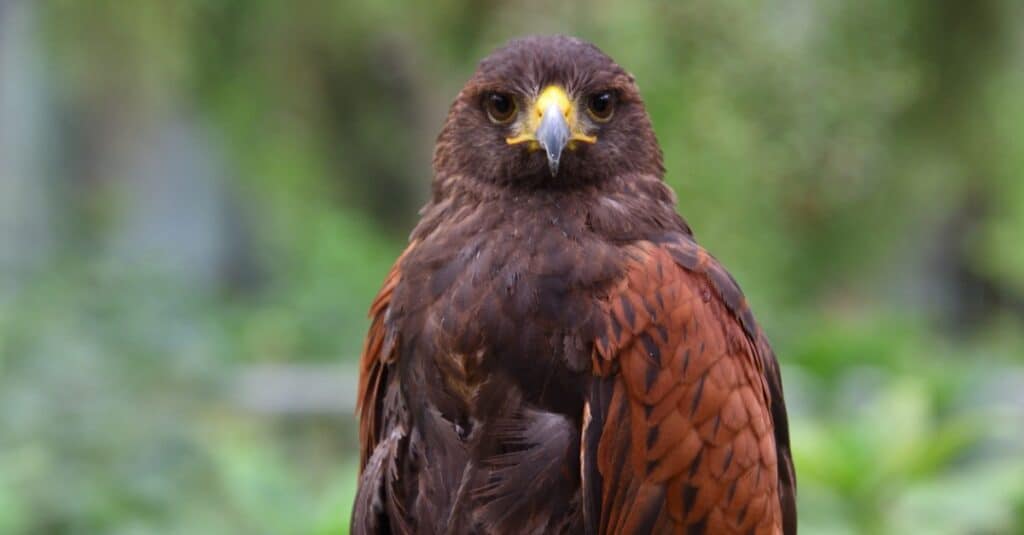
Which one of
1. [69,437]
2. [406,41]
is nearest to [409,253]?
[69,437]

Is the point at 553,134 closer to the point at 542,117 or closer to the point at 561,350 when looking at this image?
the point at 542,117

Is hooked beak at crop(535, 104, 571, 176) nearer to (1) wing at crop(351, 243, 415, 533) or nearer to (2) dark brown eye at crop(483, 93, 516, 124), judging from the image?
(2) dark brown eye at crop(483, 93, 516, 124)

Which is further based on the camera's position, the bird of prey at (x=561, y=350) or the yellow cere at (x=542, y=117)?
the yellow cere at (x=542, y=117)

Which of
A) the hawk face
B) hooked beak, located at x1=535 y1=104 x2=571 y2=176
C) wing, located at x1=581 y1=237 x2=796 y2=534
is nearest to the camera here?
wing, located at x1=581 y1=237 x2=796 y2=534

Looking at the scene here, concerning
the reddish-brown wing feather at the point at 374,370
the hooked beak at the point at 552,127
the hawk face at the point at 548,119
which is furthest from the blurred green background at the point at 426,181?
the reddish-brown wing feather at the point at 374,370

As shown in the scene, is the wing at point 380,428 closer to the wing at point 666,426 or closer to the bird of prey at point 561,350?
the bird of prey at point 561,350

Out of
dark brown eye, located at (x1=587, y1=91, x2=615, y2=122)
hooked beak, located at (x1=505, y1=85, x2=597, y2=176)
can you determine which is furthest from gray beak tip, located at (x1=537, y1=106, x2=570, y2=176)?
dark brown eye, located at (x1=587, y1=91, x2=615, y2=122)

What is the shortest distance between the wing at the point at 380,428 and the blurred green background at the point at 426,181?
162cm

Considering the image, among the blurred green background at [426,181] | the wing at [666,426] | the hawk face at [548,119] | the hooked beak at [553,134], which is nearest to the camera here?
the wing at [666,426]

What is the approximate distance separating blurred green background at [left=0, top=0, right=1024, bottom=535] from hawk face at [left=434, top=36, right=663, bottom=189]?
1.40 m

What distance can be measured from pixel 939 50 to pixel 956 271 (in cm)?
1026

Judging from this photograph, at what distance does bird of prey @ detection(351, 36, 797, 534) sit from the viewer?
240 centimetres

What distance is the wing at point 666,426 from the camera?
2387mm

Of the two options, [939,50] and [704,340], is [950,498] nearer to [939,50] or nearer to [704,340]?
[939,50]
